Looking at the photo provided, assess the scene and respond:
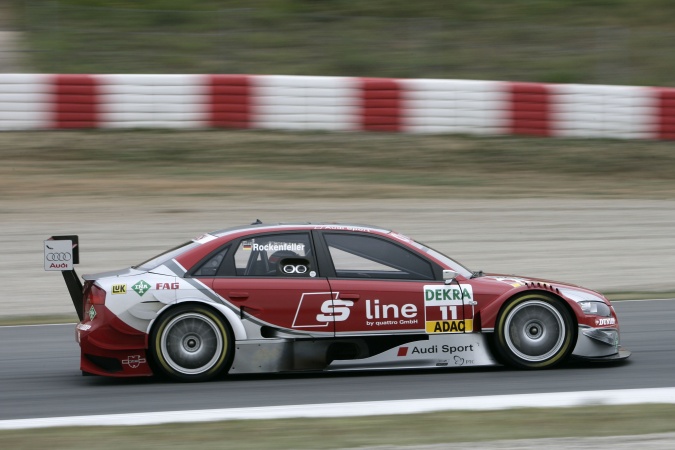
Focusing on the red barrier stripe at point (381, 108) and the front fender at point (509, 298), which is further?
the red barrier stripe at point (381, 108)

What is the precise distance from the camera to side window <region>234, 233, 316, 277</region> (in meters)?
7.39

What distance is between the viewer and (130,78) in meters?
17.9

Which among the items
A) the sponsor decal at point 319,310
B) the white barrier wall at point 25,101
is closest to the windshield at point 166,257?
the sponsor decal at point 319,310

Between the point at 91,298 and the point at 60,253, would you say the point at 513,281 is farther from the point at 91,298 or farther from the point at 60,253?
the point at 60,253

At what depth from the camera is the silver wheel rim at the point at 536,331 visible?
743 centimetres

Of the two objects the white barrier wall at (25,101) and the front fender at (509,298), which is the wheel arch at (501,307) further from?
the white barrier wall at (25,101)

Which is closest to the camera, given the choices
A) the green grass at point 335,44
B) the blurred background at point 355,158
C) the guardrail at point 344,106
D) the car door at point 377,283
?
the car door at point 377,283

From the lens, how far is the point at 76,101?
1805 centimetres

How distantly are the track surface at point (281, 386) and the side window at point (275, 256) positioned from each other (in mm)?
810

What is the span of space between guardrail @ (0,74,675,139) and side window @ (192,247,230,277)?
36.2ft

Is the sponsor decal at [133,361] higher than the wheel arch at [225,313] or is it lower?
lower

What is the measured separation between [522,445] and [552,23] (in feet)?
65.0

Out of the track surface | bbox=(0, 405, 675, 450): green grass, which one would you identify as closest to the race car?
the track surface

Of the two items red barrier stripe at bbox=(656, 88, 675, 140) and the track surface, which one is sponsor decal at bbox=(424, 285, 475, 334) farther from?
red barrier stripe at bbox=(656, 88, 675, 140)
